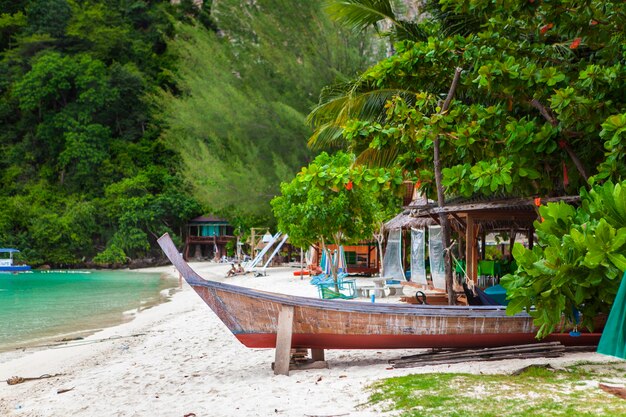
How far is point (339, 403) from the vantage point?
4832 millimetres

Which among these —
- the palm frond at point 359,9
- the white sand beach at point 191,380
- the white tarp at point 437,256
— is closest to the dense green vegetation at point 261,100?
the white tarp at point 437,256

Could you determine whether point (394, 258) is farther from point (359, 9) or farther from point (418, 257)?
point (359, 9)

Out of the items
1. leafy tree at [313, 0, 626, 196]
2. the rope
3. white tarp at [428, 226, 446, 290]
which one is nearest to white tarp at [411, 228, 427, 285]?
white tarp at [428, 226, 446, 290]

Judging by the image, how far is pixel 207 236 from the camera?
1745 inches

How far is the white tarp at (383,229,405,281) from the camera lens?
16156 mm

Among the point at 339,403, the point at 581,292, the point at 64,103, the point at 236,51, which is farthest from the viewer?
the point at 64,103

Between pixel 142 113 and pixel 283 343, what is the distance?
43661mm

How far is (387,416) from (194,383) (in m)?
2.83

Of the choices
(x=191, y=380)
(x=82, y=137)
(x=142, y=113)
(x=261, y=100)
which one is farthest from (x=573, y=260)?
(x=142, y=113)

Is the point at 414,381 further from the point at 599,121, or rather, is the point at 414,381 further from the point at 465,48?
the point at 465,48

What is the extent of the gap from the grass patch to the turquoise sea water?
28.2ft

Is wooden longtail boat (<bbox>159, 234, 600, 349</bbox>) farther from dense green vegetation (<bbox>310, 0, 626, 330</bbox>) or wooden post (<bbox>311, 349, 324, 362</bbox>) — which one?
dense green vegetation (<bbox>310, 0, 626, 330</bbox>)

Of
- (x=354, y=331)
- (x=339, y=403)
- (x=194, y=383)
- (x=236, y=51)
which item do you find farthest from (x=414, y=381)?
(x=236, y=51)

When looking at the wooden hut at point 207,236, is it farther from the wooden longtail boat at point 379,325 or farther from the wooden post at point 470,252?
the wooden longtail boat at point 379,325
